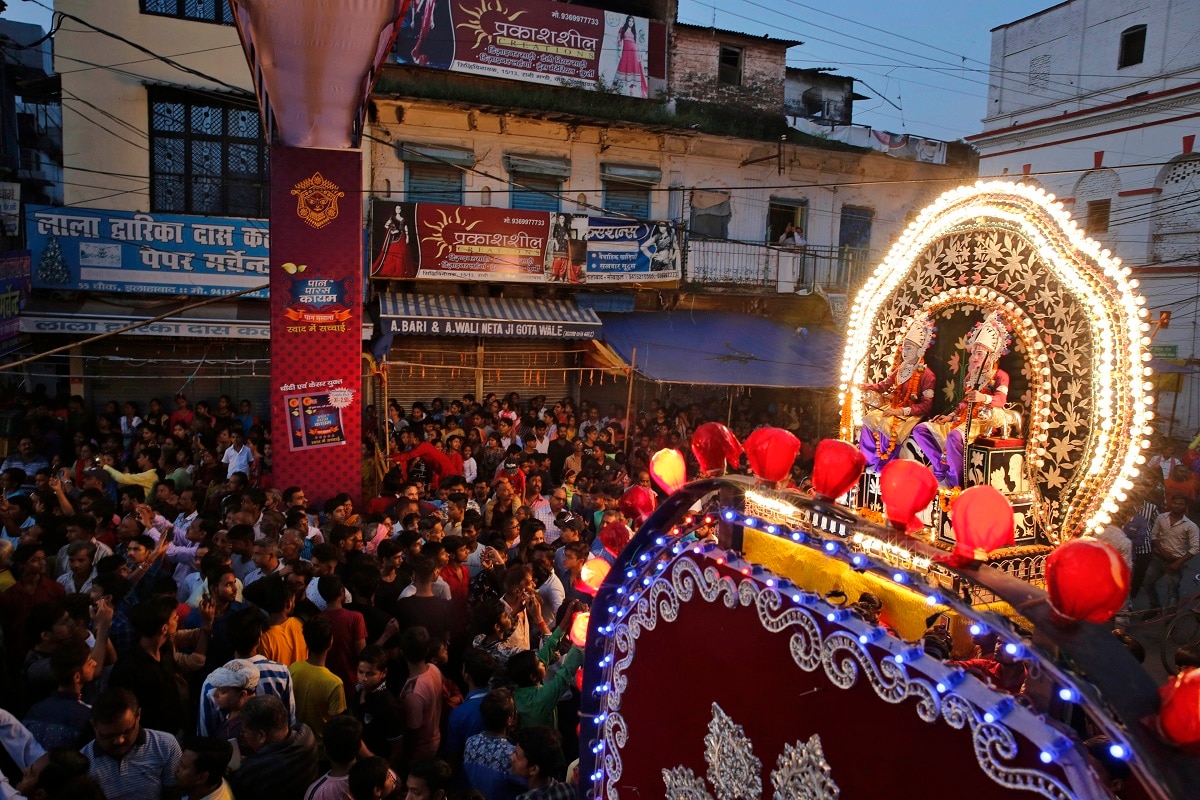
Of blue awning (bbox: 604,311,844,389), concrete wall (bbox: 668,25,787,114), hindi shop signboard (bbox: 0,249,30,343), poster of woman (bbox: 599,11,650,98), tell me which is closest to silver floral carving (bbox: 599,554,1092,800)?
blue awning (bbox: 604,311,844,389)

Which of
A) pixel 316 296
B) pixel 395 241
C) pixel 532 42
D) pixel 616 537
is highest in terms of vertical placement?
pixel 532 42

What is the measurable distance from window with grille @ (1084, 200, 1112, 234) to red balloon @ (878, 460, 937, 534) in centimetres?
1803

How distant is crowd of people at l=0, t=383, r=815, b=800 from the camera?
11.5 ft

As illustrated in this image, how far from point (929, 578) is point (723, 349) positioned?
39.2 feet

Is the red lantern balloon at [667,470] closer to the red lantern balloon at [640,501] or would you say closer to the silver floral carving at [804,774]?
the red lantern balloon at [640,501]

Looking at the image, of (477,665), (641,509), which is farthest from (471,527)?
(641,509)

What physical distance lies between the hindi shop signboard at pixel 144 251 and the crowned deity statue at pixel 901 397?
995cm

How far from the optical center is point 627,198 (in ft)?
53.9

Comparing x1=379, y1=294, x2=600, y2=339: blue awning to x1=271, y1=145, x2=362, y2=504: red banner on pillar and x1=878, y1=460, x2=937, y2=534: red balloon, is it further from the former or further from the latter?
x1=878, y1=460, x2=937, y2=534: red balloon

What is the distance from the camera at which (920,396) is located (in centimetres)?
539

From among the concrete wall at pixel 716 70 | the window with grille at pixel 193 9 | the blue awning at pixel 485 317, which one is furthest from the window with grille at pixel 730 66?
the window with grille at pixel 193 9

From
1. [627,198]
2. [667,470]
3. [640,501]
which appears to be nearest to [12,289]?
[627,198]

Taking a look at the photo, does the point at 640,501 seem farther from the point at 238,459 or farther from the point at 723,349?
the point at 723,349

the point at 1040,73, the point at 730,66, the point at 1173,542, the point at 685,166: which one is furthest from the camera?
the point at 1040,73
